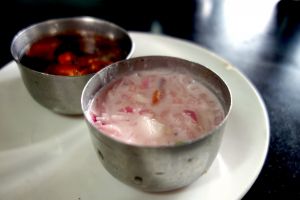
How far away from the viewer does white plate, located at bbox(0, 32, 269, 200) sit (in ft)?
3.36

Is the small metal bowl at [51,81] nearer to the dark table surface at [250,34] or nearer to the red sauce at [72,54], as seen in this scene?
the red sauce at [72,54]

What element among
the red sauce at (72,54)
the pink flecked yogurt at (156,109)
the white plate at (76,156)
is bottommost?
the white plate at (76,156)

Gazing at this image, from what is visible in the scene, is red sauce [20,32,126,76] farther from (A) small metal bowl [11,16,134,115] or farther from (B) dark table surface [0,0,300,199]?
(B) dark table surface [0,0,300,199]

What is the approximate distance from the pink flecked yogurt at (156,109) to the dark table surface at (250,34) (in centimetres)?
31

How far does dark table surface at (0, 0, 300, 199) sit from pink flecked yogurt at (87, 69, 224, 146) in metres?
0.31

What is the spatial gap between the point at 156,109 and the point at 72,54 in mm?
558

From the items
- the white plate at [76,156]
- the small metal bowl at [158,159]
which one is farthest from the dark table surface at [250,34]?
the small metal bowl at [158,159]

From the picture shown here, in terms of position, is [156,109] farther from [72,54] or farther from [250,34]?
[250,34]

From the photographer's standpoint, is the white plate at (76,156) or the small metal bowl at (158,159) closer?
the small metal bowl at (158,159)

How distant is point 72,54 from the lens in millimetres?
1464

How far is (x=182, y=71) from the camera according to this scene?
124 centimetres

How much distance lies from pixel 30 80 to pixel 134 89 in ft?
1.36

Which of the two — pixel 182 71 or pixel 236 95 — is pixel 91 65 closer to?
pixel 182 71

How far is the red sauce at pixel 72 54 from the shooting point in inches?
54.1
